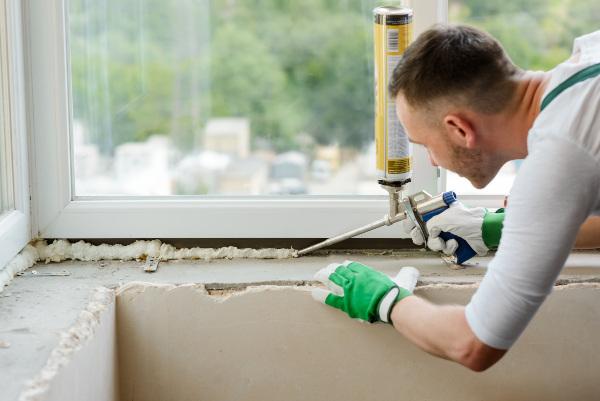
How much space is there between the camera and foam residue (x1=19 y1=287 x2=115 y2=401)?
1088mm

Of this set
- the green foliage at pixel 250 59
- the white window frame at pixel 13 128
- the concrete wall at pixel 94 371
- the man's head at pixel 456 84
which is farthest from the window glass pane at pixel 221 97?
the man's head at pixel 456 84

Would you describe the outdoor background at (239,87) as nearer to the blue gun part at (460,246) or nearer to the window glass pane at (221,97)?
the window glass pane at (221,97)

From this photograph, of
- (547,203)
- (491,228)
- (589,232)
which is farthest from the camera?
(491,228)

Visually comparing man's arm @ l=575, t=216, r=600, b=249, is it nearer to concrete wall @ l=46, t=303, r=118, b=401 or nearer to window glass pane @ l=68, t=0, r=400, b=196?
window glass pane @ l=68, t=0, r=400, b=196

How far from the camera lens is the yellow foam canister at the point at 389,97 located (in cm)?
151

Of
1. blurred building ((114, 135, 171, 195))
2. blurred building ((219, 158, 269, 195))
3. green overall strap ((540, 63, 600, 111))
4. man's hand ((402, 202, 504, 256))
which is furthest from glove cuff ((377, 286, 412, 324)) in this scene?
blurred building ((114, 135, 171, 195))

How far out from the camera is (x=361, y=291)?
1.38m

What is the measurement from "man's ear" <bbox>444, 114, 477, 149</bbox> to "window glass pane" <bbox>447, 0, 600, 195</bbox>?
0.52 m

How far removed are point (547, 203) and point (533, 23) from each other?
0.78m

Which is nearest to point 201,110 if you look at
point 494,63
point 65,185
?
point 65,185

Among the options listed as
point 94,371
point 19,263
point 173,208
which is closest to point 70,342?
point 94,371

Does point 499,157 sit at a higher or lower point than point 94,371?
higher

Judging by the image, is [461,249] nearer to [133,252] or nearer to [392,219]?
[392,219]

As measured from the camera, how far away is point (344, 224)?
5.66ft
